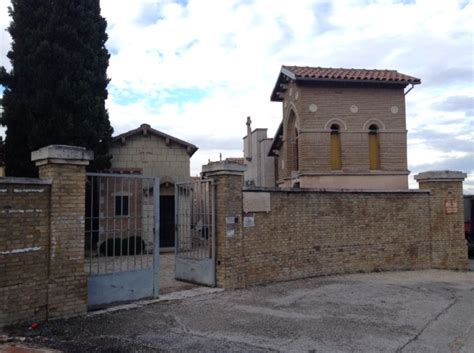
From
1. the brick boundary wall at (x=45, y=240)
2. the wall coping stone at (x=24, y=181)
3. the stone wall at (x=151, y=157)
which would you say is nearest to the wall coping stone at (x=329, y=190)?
the brick boundary wall at (x=45, y=240)

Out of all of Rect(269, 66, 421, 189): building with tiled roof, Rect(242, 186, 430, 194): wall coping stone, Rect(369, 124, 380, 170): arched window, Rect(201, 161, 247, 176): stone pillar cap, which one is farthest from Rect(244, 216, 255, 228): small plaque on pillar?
Rect(369, 124, 380, 170): arched window

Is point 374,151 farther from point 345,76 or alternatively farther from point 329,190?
point 329,190

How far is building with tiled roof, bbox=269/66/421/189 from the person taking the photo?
19172mm

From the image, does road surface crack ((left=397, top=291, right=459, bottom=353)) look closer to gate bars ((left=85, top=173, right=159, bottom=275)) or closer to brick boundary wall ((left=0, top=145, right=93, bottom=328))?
gate bars ((left=85, top=173, right=159, bottom=275))

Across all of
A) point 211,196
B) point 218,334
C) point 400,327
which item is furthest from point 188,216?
point 400,327

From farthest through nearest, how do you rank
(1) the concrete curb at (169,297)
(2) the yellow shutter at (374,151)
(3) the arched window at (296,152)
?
1. (3) the arched window at (296,152)
2. (2) the yellow shutter at (374,151)
3. (1) the concrete curb at (169,297)

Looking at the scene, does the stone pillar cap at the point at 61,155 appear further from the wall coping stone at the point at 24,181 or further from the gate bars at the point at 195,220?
the gate bars at the point at 195,220

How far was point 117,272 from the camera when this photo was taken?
8.25 m

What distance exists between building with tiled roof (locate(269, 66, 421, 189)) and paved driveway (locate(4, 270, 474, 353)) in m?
9.44

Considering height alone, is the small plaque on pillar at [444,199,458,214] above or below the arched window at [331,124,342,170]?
below

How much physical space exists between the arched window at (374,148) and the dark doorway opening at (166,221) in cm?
899

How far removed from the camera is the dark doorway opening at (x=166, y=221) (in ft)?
62.6

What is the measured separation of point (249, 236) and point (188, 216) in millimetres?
1501

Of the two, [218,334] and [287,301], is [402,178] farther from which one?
[218,334]
